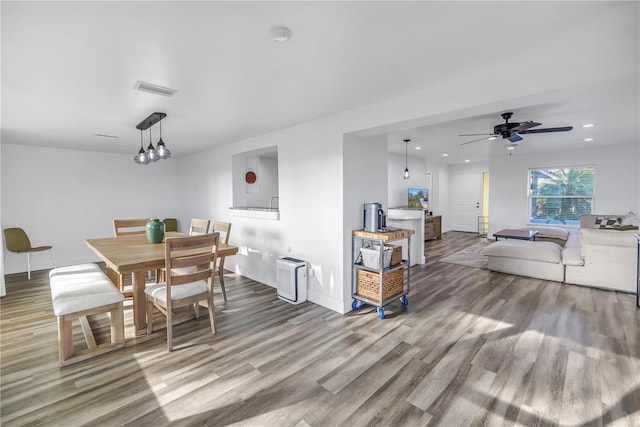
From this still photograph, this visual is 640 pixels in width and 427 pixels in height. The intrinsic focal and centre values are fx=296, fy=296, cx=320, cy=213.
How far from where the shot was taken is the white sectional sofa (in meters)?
4.05

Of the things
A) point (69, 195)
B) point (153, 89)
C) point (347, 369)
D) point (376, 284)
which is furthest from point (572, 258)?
point (69, 195)

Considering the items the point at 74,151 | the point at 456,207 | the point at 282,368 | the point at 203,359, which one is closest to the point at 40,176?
the point at 74,151

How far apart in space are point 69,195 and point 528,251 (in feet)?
27.3

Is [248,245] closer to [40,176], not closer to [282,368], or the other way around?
[282,368]

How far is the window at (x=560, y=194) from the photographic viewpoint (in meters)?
6.96

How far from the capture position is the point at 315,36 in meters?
1.76

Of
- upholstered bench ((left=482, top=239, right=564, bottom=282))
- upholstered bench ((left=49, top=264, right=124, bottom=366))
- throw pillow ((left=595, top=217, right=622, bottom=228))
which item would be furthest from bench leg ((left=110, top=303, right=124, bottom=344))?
throw pillow ((left=595, top=217, right=622, bottom=228))

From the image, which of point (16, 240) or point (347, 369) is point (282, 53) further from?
point (16, 240)

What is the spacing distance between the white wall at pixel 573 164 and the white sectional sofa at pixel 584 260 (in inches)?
97.7

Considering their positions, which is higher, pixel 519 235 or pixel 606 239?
pixel 606 239

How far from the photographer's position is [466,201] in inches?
392

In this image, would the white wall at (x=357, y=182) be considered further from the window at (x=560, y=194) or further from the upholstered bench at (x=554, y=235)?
the window at (x=560, y=194)

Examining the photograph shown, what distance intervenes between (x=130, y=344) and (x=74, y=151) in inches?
192

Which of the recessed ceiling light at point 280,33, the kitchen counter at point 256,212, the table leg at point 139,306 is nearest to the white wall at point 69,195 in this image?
the kitchen counter at point 256,212
